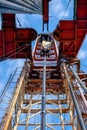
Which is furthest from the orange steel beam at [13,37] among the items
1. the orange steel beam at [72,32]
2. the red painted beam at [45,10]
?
the red painted beam at [45,10]

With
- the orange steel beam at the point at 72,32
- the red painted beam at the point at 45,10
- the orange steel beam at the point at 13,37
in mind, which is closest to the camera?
the orange steel beam at the point at 72,32

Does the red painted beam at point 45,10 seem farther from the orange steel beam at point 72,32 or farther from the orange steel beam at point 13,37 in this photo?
the orange steel beam at point 13,37

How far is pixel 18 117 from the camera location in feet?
43.8

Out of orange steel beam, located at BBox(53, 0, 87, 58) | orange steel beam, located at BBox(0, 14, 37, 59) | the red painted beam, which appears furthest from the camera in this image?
the red painted beam

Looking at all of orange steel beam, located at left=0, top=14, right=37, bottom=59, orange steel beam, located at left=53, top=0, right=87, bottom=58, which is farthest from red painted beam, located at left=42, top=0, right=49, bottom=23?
orange steel beam, located at left=0, top=14, right=37, bottom=59

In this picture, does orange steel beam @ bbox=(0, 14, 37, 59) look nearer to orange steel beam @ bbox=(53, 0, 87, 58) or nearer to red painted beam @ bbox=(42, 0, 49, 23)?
orange steel beam @ bbox=(53, 0, 87, 58)

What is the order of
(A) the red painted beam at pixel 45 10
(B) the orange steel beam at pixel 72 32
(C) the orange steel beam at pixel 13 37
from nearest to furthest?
(B) the orange steel beam at pixel 72 32
(C) the orange steel beam at pixel 13 37
(A) the red painted beam at pixel 45 10

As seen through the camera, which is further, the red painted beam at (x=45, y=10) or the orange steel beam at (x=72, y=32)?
the red painted beam at (x=45, y=10)

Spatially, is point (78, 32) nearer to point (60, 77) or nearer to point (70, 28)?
point (70, 28)

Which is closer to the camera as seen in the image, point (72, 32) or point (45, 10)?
point (72, 32)

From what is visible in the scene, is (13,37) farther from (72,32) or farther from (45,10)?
(72,32)

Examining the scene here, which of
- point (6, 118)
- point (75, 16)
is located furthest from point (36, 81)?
point (6, 118)

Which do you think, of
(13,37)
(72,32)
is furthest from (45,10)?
(13,37)

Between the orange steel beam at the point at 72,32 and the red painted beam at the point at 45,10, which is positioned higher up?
the red painted beam at the point at 45,10
